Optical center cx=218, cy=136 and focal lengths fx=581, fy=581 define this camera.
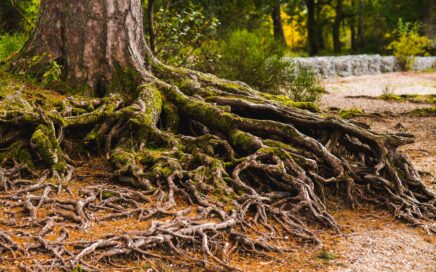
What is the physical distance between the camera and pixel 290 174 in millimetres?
6531

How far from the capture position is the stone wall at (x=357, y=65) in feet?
78.7

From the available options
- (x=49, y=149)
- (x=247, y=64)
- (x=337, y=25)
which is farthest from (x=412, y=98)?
(x=337, y=25)

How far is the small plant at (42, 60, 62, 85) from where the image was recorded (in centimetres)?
760

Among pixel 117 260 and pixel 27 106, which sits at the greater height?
pixel 27 106

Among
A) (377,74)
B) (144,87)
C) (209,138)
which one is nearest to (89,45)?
(144,87)

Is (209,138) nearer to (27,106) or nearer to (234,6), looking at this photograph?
(27,106)

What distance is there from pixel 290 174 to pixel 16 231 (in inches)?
119

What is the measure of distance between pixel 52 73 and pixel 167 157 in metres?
2.20

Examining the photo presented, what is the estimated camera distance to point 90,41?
7746 mm

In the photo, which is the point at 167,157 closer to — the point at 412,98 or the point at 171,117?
the point at 171,117

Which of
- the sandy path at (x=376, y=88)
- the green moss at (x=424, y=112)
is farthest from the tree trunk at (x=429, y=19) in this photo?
the green moss at (x=424, y=112)

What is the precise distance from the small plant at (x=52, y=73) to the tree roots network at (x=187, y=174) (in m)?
0.53

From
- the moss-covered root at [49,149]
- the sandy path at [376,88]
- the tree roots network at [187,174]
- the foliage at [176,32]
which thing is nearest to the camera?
the tree roots network at [187,174]

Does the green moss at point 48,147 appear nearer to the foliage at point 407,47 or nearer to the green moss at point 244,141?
the green moss at point 244,141
